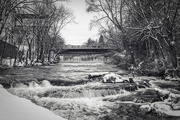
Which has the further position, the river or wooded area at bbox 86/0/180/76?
wooded area at bbox 86/0/180/76

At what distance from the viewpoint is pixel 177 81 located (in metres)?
9.61

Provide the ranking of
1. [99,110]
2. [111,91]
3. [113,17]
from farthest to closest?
1. [113,17]
2. [111,91]
3. [99,110]

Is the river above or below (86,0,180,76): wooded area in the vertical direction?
below

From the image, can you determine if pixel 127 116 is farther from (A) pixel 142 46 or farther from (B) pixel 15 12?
(A) pixel 142 46

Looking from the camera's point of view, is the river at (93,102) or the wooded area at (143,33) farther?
the wooded area at (143,33)

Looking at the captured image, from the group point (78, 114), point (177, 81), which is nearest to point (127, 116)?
point (78, 114)

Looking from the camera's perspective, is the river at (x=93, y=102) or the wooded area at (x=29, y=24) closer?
the river at (x=93, y=102)

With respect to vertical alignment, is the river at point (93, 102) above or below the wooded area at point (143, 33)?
below

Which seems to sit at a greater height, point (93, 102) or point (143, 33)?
point (143, 33)

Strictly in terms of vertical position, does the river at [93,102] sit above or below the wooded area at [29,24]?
below

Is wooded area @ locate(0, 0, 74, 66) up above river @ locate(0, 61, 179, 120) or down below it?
above

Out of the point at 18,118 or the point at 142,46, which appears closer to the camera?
the point at 18,118

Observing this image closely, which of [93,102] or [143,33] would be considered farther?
[143,33]

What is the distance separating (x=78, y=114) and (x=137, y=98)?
337 centimetres
